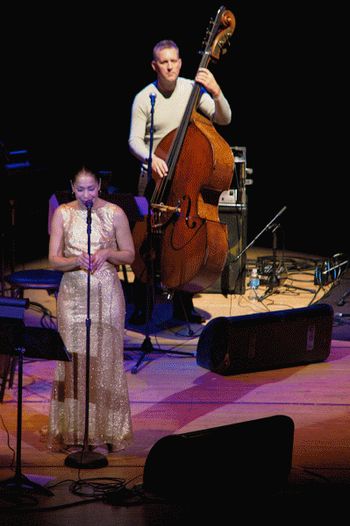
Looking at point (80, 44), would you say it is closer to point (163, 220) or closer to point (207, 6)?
point (207, 6)

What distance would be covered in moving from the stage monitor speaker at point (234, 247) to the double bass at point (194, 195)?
1682 mm

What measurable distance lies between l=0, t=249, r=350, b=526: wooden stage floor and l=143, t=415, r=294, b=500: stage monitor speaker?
1 cm

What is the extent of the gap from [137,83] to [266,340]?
14.2ft

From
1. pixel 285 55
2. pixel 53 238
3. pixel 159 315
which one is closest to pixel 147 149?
pixel 159 315

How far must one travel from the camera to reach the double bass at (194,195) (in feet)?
20.5

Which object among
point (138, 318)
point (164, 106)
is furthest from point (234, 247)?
point (164, 106)

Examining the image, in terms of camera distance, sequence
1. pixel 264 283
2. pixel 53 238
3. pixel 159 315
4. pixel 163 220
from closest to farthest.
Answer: pixel 53 238 → pixel 163 220 → pixel 159 315 → pixel 264 283

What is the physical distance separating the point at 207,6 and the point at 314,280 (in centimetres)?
295

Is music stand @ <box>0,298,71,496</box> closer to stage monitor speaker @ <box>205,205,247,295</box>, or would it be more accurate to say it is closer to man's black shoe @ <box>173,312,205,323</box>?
man's black shoe @ <box>173,312,205,323</box>

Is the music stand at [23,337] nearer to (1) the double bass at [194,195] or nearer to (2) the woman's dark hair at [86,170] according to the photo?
(2) the woman's dark hair at [86,170]

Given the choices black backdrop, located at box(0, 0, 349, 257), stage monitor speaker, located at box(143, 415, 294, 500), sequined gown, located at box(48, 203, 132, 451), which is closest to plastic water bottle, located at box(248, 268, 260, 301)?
black backdrop, located at box(0, 0, 349, 257)

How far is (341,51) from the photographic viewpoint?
1017cm

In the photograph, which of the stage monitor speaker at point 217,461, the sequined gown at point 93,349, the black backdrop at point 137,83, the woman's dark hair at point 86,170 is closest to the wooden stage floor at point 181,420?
the stage monitor speaker at point 217,461

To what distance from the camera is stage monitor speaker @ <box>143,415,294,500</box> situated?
4238 millimetres
